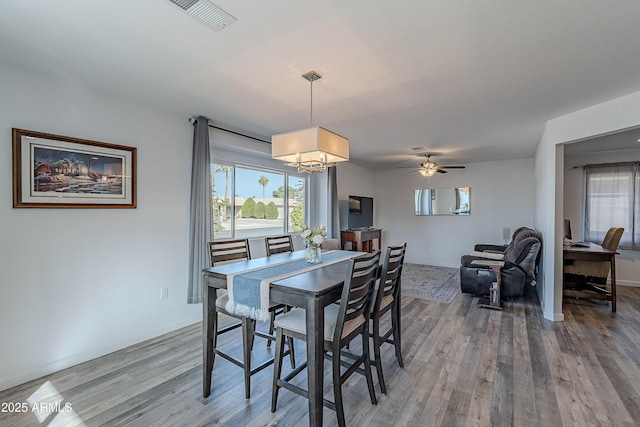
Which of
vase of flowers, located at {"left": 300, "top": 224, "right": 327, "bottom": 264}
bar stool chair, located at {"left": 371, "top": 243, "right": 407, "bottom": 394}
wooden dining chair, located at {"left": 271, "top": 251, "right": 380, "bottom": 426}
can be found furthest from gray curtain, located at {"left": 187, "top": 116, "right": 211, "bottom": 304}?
bar stool chair, located at {"left": 371, "top": 243, "right": 407, "bottom": 394}

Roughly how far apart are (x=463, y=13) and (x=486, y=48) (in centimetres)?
48

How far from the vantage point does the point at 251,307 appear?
6.41ft

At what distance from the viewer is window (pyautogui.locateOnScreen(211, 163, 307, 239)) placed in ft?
13.8

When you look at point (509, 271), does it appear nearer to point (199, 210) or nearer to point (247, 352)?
point (247, 352)

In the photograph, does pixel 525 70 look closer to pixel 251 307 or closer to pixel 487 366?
pixel 487 366

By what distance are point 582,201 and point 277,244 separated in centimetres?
574

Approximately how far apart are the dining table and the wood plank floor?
1.04 ft

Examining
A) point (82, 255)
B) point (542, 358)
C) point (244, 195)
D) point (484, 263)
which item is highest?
point (244, 195)

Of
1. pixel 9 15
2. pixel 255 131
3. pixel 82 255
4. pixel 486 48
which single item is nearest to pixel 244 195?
pixel 255 131

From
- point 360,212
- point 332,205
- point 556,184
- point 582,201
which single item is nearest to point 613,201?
point 582,201

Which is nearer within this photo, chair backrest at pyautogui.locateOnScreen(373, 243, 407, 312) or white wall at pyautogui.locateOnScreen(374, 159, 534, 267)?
chair backrest at pyautogui.locateOnScreen(373, 243, 407, 312)

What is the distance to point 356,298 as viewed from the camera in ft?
6.02

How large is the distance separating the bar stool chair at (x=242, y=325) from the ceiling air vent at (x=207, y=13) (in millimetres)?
1716

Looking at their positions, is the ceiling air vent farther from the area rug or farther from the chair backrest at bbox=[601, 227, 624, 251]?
the chair backrest at bbox=[601, 227, 624, 251]
